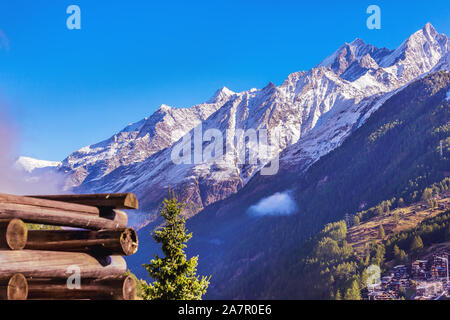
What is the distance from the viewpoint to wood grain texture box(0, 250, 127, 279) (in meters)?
7.87

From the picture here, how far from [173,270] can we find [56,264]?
12.3 m

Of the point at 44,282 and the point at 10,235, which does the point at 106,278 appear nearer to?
the point at 44,282

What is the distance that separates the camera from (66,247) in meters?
9.42

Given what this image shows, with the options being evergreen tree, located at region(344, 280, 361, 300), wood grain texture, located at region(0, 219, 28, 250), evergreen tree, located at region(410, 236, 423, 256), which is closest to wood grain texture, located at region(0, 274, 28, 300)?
wood grain texture, located at region(0, 219, 28, 250)

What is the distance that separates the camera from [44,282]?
9.16 m

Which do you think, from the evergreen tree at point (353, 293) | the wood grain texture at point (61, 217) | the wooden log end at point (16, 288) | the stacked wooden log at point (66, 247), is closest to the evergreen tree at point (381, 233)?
the evergreen tree at point (353, 293)

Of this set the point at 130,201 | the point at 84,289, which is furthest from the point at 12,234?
the point at 130,201

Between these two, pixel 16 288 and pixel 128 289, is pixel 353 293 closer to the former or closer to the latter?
pixel 128 289

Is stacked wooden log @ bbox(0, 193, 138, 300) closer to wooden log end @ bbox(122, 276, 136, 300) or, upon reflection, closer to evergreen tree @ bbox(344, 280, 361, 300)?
wooden log end @ bbox(122, 276, 136, 300)

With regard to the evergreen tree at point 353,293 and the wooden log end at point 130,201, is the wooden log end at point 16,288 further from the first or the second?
the evergreen tree at point 353,293

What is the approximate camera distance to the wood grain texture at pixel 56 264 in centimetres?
787
